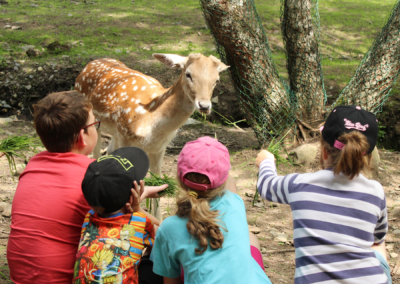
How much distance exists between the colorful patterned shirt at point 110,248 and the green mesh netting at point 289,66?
3.34 metres

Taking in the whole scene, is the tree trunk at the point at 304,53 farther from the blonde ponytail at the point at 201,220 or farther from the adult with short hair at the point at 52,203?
the blonde ponytail at the point at 201,220

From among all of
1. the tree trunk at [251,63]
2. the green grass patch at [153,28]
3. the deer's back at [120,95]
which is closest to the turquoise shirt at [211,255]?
the deer's back at [120,95]

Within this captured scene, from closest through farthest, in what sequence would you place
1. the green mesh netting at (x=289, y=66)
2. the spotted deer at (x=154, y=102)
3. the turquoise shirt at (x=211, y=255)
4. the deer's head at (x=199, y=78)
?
the turquoise shirt at (x=211, y=255), the deer's head at (x=199, y=78), the spotted deer at (x=154, y=102), the green mesh netting at (x=289, y=66)

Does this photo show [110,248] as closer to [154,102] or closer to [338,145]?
[338,145]

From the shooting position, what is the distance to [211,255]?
5.57 ft

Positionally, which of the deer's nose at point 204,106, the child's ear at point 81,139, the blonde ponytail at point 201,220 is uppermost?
the child's ear at point 81,139

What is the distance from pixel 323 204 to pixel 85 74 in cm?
449

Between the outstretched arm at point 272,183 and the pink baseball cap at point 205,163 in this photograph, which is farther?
the outstretched arm at point 272,183

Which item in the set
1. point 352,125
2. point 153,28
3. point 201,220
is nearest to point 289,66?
point 352,125

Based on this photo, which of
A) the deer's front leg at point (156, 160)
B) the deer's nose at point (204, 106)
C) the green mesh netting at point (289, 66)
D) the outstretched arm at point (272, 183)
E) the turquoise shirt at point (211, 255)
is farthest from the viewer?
the green mesh netting at point (289, 66)

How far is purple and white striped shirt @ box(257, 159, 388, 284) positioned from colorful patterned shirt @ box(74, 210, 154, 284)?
2.82ft

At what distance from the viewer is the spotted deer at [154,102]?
387 centimetres

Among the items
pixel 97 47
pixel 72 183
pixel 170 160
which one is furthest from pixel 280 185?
pixel 97 47

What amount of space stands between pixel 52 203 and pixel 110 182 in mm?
399
